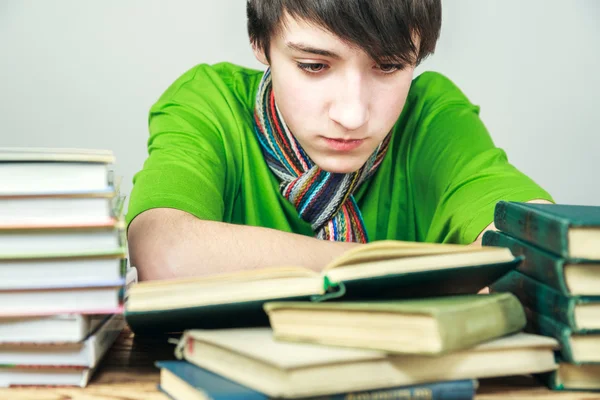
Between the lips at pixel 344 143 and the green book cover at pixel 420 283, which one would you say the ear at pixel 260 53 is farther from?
the green book cover at pixel 420 283

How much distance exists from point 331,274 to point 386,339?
0.07m

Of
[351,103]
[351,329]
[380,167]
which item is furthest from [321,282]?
[380,167]

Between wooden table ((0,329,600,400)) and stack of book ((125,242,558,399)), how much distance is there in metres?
0.03

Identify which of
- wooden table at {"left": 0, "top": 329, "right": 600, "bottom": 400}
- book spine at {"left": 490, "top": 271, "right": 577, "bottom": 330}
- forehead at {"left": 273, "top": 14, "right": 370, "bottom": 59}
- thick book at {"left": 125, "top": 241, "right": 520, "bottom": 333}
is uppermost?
forehead at {"left": 273, "top": 14, "right": 370, "bottom": 59}

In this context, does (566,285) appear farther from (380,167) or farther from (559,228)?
(380,167)

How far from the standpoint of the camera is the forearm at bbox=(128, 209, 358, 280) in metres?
1.02

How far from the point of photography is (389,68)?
121 centimetres

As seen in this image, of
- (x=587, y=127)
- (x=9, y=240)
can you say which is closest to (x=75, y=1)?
(x=587, y=127)

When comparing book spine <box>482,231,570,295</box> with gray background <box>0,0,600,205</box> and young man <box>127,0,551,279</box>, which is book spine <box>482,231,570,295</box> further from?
gray background <box>0,0,600,205</box>

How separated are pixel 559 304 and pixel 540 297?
0.14ft

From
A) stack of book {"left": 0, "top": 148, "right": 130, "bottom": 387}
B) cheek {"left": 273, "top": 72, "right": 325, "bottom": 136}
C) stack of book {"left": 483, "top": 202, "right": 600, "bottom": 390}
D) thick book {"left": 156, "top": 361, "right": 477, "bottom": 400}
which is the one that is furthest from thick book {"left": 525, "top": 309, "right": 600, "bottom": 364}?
cheek {"left": 273, "top": 72, "right": 325, "bottom": 136}

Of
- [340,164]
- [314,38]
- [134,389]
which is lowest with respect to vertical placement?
[134,389]

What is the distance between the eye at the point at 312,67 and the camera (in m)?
1.20

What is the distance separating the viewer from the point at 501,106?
8.80 ft
